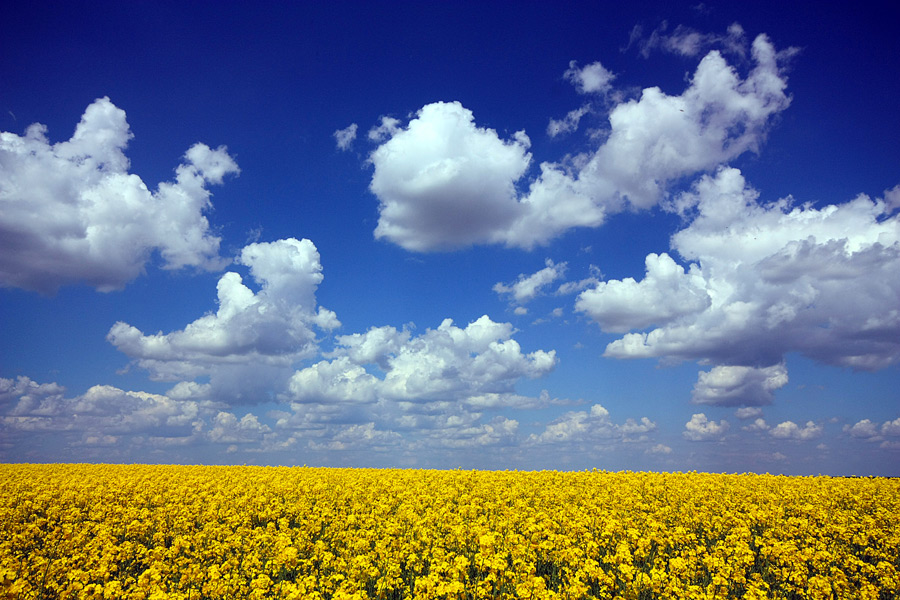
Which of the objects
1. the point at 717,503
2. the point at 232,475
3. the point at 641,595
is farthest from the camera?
the point at 232,475

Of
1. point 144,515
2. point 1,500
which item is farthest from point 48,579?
point 1,500

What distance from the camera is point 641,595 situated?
10.5m

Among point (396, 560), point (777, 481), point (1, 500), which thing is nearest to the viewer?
point (396, 560)

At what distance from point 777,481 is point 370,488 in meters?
20.0

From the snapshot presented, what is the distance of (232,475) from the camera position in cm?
2958

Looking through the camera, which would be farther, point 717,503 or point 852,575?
point 717,503

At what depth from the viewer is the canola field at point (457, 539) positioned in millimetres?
10164

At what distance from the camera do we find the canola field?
33.3ft

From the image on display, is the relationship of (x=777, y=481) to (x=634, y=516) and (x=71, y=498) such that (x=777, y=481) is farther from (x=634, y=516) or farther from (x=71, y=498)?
(x=71, y=498)

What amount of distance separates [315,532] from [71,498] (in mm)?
12566

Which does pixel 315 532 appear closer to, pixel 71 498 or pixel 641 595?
pixel 641 595

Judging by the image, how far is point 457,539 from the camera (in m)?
13.0

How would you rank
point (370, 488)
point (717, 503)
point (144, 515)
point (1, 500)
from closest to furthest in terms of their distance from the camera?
point (144, 515) → point (717, 503) → point (1, 500) → point (370, 488)

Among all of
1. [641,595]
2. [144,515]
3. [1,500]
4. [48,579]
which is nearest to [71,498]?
[1,500]
